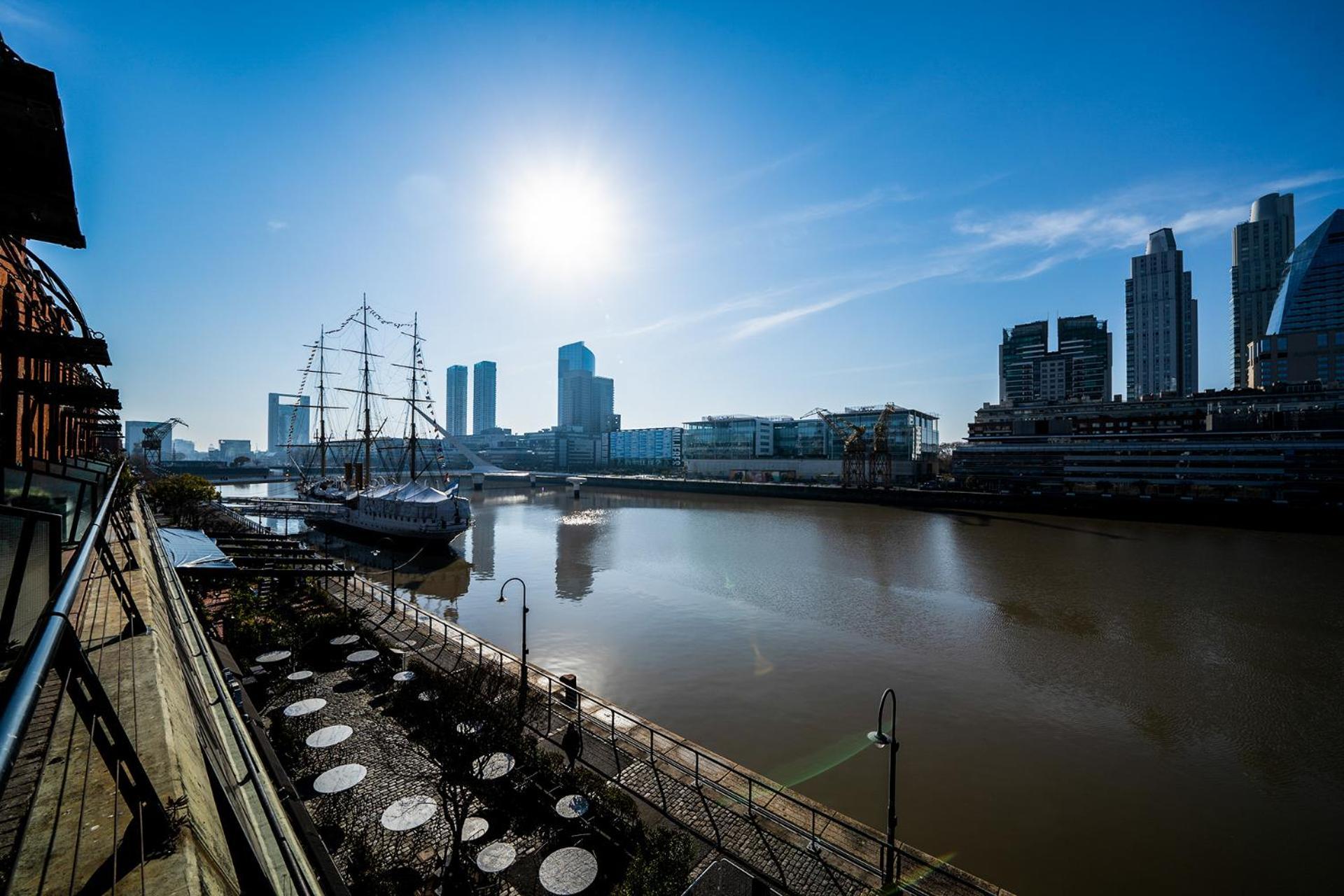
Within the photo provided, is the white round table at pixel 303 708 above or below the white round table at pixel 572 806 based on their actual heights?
above

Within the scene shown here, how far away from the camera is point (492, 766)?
1166cm

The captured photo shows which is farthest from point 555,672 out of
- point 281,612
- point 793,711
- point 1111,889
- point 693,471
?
point 693,471

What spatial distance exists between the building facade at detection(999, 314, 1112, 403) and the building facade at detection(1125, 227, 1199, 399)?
12.6 meters

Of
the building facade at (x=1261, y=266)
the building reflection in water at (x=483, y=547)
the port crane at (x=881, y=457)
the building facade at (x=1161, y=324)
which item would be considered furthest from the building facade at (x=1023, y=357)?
the building reflection in water at (x=483, y=547)

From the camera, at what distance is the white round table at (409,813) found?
1014cm

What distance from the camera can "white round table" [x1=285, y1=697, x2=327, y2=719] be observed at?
547 inches

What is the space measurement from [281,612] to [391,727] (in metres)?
11.9

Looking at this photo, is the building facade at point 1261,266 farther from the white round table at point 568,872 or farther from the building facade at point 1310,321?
the white round table at point 568,872

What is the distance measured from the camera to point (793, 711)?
56.1 feet

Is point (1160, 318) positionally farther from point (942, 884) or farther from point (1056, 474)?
point (942, 884)

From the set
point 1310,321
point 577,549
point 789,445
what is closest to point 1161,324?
point 1310,321

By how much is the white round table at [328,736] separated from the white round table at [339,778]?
0.85m

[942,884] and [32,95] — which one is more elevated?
[32,95]

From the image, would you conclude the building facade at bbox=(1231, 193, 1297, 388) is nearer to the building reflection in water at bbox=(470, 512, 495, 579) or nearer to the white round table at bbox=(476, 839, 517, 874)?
the building reflection in water at bbox=(470, 512, 495, 579)
